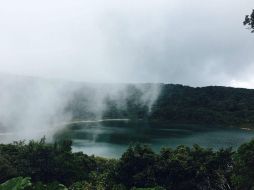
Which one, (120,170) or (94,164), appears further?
(94,164)

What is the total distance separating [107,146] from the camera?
105m

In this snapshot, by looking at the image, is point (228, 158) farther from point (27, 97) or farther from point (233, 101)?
point (233, 101)

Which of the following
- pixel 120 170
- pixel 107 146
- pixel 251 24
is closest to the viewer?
pixel 251 24

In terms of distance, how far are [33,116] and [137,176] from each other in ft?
375

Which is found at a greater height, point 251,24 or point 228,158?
point 251,24

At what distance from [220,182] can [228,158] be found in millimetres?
4462

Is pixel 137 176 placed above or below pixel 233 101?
below

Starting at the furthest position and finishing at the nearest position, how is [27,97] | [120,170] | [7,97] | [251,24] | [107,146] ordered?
[27,97]
[7,97]
[107,146]
[120,170]
[251,24]

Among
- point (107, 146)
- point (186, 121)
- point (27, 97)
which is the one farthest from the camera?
point (186, 121)

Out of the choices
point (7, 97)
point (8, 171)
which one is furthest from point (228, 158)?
point (7, 97)

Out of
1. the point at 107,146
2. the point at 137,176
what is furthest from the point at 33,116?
the point at 137,176

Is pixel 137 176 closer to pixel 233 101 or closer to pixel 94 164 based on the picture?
pixel 94 164

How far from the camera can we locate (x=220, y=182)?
46.3 metres

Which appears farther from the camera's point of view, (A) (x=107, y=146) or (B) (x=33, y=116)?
(B) (x=33, y=116)
